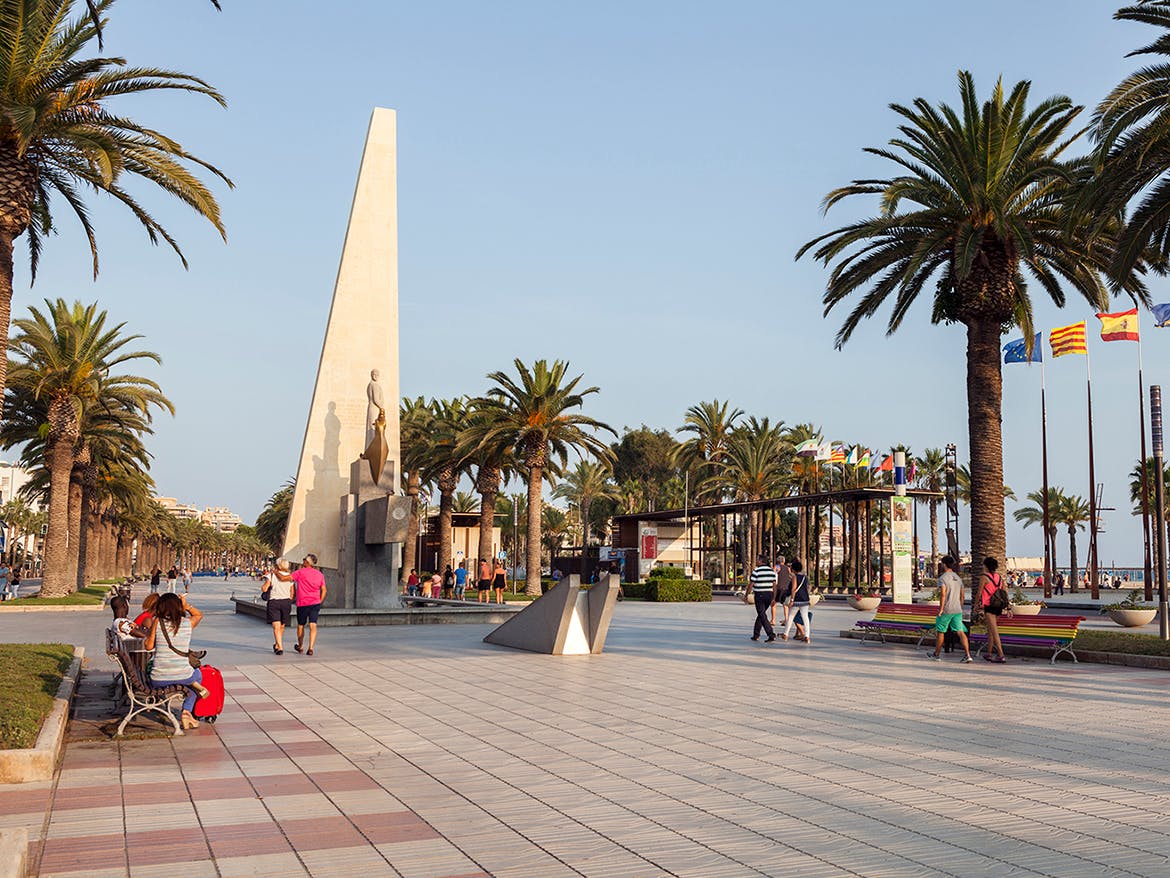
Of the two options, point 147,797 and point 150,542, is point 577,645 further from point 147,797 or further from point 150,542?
point 150,542

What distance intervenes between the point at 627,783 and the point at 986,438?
1399cm

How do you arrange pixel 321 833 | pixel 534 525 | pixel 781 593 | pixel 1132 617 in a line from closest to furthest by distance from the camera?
pixel 321 833 → pixel 781 593 → pixel 1132 617 → pixel 534 525

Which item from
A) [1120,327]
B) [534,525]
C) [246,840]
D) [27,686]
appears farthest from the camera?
[534,525]

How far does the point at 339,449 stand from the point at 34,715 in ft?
73.4

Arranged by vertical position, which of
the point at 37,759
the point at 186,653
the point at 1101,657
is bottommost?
the point at 1101,657

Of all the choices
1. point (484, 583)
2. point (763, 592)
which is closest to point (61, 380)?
point (484, 583)

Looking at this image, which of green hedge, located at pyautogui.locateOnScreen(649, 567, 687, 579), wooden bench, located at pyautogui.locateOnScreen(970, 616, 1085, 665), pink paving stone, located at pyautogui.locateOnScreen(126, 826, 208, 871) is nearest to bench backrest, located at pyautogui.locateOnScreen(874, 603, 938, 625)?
wooden bench, located at pyautogui.locateOnScreen(970, 616, 1085, 665)

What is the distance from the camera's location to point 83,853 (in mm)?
5309

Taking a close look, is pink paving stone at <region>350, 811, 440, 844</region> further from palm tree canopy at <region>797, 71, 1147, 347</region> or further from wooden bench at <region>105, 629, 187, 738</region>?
palm tree canopy at <region>797, 71, 1147, 347</region>

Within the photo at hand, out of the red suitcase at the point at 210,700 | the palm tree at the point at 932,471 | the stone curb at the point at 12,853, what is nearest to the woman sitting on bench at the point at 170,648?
the red suitcase at the point at 210,700

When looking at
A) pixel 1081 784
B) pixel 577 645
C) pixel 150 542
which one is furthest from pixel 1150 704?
pixel 150 542

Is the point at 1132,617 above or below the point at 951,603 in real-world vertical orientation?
below

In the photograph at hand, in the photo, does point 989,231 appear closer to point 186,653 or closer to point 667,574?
point 186,653

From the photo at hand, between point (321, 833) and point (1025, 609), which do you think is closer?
point (321, 833)
